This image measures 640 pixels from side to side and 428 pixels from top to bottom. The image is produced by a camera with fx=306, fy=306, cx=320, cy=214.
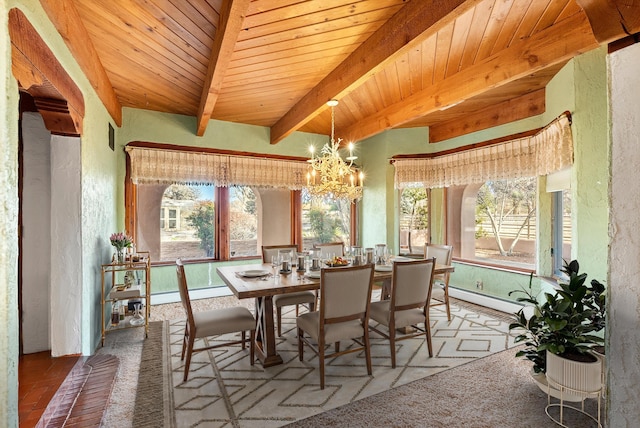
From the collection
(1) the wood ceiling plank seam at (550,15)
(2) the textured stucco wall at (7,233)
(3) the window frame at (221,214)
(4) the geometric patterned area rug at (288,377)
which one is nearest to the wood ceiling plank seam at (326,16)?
(1) the wood ceiling plank seam at (550,15)

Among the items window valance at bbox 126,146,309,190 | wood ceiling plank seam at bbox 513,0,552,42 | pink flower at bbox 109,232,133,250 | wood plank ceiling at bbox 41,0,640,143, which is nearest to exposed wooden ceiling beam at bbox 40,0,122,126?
wood plank ceiling at bbox 41,0,640,143

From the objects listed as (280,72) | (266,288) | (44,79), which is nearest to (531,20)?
(280,72)

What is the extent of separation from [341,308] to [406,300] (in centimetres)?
65

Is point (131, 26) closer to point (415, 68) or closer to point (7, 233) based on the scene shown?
point (7, 233)

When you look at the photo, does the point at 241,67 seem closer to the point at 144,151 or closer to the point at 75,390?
the point at 144,151

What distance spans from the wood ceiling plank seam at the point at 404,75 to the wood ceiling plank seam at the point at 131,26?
1849 mm

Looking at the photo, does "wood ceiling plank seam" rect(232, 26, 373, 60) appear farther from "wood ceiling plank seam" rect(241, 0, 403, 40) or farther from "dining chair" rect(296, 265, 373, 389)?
"dining chair" rect(296, 265, 373, 389)

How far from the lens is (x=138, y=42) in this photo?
256cm

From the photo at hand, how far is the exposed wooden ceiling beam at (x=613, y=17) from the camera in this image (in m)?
1.30

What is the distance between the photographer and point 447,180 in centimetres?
487

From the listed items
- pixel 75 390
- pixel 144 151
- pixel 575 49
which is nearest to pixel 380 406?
pixel 75 390

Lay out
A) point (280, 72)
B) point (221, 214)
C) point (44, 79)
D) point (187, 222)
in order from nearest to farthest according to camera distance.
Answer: point (44, 79) → point (280, 72) → point (187, 222) → point (221, 214)

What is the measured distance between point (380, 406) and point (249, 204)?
147 inches

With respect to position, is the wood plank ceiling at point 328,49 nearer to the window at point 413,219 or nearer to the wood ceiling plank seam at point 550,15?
the wood ceiling plank seam at point 550,15
